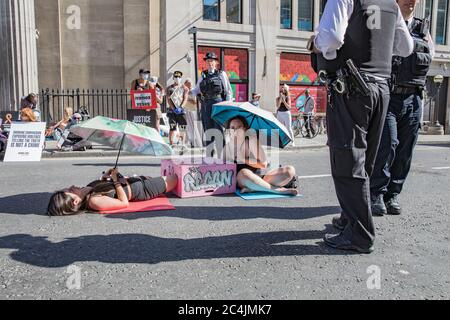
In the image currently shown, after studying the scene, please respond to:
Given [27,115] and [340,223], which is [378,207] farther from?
[27,115]

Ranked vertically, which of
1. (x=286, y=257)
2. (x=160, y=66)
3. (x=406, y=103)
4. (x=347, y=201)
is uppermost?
(x=160, y=66)

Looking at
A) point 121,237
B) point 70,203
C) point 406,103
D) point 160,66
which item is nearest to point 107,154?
point 70,203

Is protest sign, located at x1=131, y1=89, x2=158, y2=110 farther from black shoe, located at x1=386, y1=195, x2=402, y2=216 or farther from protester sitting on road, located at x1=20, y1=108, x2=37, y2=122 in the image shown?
black shoe, located at x1=386, y1=195, x2=402, y2=216

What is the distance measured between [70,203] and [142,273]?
6.27 ft

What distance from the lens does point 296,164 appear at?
886cm

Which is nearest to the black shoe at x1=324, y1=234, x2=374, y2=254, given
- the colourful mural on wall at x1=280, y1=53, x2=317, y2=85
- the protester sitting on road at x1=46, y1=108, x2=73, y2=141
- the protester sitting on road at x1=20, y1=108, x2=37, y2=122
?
the protester sitting on road at x1=20, y1=108, x2=37, y2=122

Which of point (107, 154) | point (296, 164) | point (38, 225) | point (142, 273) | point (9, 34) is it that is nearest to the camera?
point (142, 273)

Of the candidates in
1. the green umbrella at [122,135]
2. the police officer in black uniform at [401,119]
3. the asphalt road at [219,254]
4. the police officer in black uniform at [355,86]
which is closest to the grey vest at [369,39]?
the police officer in black uniform at [355,86]

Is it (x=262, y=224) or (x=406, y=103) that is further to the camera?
(x=406, y=103)

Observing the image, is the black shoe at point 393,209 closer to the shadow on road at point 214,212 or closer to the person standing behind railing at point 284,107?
the shadow on road at point 214,212

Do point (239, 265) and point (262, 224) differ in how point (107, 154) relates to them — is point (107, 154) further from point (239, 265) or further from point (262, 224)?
point (239, 265)

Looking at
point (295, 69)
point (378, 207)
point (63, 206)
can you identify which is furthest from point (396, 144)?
point (295, 69)

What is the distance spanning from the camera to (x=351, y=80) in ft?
10.2

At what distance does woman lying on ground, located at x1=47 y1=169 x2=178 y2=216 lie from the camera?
4488 millimetres
